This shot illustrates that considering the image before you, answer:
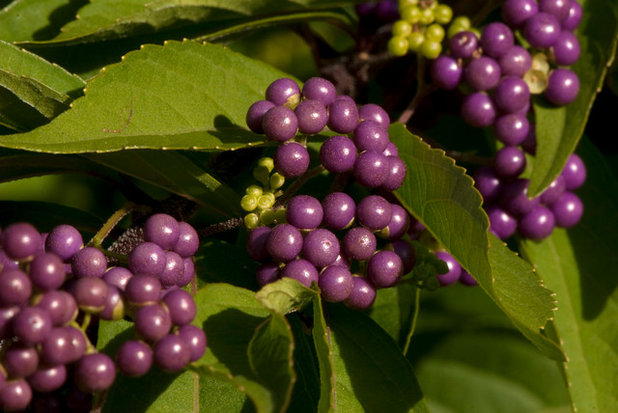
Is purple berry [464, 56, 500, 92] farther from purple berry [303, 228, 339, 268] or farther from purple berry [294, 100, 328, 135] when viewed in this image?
purple berry [303, 228, 339, 268]

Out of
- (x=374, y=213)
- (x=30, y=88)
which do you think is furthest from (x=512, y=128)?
(x=30, y=88)

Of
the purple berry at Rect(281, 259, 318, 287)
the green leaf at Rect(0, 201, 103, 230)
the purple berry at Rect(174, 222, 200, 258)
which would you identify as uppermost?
the purple berry at Rect(174, 222, 200, 258)

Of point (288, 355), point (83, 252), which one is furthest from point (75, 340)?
point (288, 355)

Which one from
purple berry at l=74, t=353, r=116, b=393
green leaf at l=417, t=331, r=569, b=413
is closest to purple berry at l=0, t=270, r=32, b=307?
purple berry at l=74, t=353, r=116, b=393

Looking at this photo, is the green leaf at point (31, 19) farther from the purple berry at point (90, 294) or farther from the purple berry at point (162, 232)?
the purple berry at point (90, 294)

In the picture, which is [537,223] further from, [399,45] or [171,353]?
[171,353]

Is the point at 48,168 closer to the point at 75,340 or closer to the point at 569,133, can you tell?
the point at 75,340
